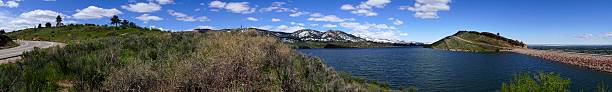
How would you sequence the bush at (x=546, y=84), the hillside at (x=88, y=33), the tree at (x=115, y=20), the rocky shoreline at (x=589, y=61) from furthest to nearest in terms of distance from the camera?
the tree at (x=115, y=20) → the hillside at (x=88, y=33) → the rocky shoreline at (x=589, y=61) → the bush at (x=546, y=84)

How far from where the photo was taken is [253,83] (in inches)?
492

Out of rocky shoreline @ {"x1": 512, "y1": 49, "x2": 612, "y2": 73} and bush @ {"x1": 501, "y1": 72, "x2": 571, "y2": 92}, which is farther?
rocky shoreline @ {"x1": 512, "y1": 49, "x2": 612, "y2": 73}

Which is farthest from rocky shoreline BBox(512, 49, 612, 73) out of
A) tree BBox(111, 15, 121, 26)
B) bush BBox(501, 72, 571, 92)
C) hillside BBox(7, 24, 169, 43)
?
tree BBox(111, 15, 121, 26)

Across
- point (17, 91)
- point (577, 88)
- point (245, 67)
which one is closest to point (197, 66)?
point (245, 67)

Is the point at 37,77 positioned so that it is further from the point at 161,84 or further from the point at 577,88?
the point at 577,88

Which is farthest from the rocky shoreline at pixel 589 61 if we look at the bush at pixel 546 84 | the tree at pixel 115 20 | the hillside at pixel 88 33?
the tree at pixel 115 20

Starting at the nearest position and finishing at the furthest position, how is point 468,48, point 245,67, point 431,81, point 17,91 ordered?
point 17,91 → point 245,67 → point 431,81 → point 468,48

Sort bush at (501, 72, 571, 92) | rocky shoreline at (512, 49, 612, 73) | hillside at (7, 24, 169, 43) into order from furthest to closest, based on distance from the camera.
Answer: hillside at (7, 24, 169, 43) < rocky shoreline at (512, 49, 612, 73) < bush at (501, 72, 571, 92)

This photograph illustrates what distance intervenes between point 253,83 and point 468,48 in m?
183

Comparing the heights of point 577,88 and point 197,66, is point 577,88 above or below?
below

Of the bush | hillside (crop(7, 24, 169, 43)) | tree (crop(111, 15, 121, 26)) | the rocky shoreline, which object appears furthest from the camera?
tree (crop(111, 15, 121, 26))

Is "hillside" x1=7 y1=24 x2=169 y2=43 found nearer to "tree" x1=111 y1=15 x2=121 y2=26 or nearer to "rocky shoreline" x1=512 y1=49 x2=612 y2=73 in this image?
"tree" x1=111 y1=15 x2=121 y2=26

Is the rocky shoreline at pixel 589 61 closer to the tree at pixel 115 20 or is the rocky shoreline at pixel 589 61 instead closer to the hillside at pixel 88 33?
the hillside at pixel 88 33

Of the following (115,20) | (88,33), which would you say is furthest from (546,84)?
(115,20)
